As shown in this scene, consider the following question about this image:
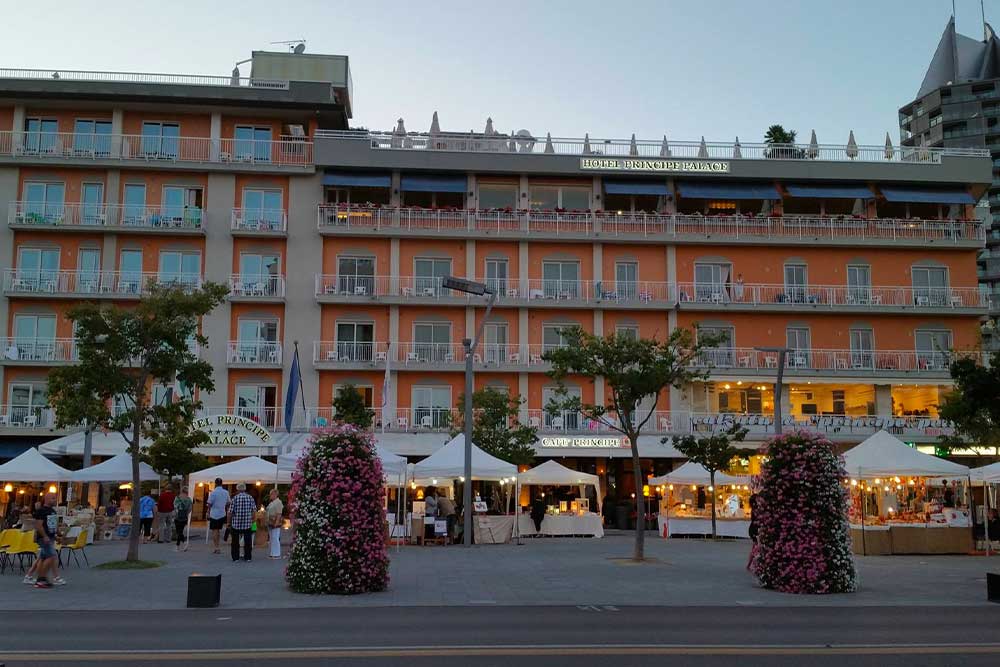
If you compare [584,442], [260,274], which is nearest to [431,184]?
[260,274]

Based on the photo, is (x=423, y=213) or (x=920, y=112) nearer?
(x=423, y=213)

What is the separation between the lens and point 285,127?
4353cm

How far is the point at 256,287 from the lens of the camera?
41406mm


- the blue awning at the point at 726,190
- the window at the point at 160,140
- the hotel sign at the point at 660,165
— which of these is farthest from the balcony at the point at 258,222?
the blue awning at the point at 726,190

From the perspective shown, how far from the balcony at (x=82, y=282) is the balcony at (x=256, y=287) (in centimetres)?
149

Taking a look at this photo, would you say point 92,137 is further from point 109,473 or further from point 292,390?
point 109,473

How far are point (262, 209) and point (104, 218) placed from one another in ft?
21.4

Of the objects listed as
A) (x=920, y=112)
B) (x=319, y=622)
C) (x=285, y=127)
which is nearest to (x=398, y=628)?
(x=319, y=622)

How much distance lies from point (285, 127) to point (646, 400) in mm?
19969

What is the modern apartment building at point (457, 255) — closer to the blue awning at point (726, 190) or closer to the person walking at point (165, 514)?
the blue awning at point (726, 190)

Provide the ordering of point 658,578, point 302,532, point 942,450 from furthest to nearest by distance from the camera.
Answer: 1. point 942,450
2. point 658,578
3. point 302,532

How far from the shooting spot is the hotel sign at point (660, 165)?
42.3 meters

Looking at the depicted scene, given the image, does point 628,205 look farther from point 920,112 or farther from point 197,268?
point 920,112

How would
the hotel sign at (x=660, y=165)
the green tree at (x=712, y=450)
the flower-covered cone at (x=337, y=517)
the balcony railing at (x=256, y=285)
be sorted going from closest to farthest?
the flower-covered cone at (x=337, y=517)
the green tree at (x=712, y=450)
the balcony railing at (x=256, y=285)
the hotel sign at (x=660, y=165)
